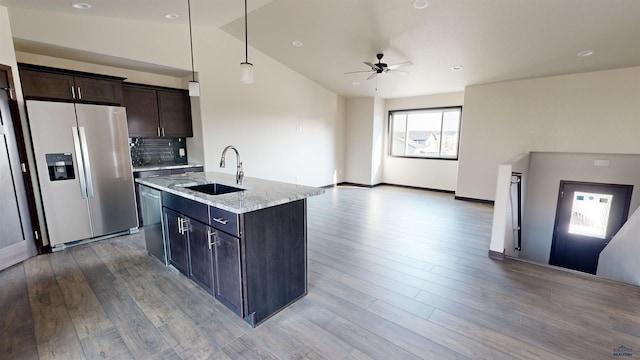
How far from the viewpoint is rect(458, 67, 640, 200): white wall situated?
4406 millimetres

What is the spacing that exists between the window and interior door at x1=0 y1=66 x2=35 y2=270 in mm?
7525

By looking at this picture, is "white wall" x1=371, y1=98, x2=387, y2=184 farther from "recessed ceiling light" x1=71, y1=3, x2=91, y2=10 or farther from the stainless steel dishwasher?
"recessed ceiling light" x1=71, y1=3, x2=91, y2=10

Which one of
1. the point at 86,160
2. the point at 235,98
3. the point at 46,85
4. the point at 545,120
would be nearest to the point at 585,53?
the point at 545,120

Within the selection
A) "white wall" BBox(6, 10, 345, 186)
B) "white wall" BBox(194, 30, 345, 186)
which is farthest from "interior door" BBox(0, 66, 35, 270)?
"white wall" BBox(194, 30, 345, 186)

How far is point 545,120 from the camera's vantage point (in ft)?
16.5

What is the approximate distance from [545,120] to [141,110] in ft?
23.5

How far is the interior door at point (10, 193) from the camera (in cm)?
288

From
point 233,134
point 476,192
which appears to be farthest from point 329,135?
point 476,192

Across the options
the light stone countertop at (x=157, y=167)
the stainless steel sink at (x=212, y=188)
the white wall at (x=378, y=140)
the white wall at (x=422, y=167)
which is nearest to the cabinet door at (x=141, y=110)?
the light stone countertop at (x=157, y=167)

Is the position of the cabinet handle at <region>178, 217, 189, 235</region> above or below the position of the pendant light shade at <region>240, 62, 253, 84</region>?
below

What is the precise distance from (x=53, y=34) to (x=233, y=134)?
266cm

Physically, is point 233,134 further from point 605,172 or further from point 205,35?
point 605,172

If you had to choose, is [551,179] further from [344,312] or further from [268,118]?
[268,118]

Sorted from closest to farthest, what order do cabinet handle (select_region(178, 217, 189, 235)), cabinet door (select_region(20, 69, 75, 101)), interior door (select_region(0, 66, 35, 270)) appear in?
cabinet handle (select_region(178, 217, 189, 235))
interior door (select_region(0, 66, 35, 270))
cabinet door (select_region(20, 69, 75, 101))
